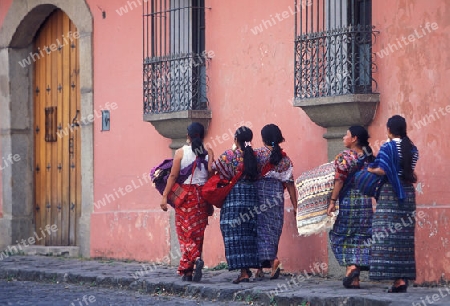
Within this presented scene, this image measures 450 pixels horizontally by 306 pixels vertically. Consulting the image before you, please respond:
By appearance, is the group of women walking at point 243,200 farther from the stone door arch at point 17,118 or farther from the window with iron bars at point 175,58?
the stone door arch at point 17,118

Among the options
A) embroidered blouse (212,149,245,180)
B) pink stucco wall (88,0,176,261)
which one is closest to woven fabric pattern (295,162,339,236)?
embroidered blouse (212,149,245,180)

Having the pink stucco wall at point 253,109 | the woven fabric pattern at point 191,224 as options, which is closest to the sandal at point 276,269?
the pink stucco wall at point 253,109

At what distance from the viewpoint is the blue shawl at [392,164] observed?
9.27 meters

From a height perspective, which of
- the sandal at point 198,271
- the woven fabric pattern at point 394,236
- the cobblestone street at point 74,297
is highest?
the woven fabric pattern at point 394,236

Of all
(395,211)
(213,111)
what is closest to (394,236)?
(395,211)

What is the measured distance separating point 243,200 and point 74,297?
191 cm

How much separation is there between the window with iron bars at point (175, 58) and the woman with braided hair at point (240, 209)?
1.97 meters

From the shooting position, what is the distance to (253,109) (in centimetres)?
1212

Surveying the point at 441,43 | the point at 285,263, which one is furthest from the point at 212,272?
the point at 441,43

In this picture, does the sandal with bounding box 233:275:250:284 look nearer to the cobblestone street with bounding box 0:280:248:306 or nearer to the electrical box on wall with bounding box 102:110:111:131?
the cobblestone street with bounding box 0:280:248:306

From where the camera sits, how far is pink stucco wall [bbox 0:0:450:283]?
1009cm

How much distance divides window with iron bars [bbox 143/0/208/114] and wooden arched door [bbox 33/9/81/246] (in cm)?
212

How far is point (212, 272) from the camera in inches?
471

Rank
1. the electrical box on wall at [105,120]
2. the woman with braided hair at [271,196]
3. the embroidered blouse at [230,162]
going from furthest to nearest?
the electrical box on wall at [105,120], the woman with braided hair at [271,196], the embroidered blouse at [230,162]
